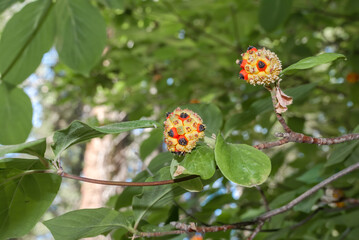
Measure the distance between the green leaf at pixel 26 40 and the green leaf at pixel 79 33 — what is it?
0.05 meters

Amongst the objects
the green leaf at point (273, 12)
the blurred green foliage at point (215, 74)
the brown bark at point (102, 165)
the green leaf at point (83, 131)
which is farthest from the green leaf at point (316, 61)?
the brown bark at point (102, 165)

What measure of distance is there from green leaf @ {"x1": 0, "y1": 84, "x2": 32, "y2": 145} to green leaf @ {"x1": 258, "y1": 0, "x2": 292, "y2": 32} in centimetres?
115

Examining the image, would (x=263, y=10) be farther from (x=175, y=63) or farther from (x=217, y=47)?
(x=175, y=63)

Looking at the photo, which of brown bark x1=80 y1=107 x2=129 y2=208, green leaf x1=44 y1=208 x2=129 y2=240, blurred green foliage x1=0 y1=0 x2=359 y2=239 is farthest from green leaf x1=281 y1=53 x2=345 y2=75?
brown bark x1=80 y1=107 x2=129 y2=208

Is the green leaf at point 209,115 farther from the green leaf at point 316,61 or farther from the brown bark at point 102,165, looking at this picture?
the brown bark at point 102,165

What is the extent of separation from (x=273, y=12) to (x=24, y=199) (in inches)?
54.5

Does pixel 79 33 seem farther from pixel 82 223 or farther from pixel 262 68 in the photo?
pixel 262 68

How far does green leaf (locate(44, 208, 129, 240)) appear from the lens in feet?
2.75

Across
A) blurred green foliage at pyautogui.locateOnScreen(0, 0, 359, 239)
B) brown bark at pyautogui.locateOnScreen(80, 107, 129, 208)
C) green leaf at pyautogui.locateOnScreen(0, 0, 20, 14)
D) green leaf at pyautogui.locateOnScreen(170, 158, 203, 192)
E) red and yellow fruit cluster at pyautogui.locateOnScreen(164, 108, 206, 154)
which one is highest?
green leaf at pyautogui.locateOnScreen(0, 0, 20, 14)

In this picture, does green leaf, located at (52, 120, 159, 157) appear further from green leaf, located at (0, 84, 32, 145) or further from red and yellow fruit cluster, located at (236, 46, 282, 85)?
green leaf, located at (0, 84, 32, 145)

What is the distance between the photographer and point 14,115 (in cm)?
124

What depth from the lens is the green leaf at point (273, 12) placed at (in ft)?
5.64

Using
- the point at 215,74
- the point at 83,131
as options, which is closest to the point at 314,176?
the point at 83,131

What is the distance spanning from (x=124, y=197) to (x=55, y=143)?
1.35 ft
